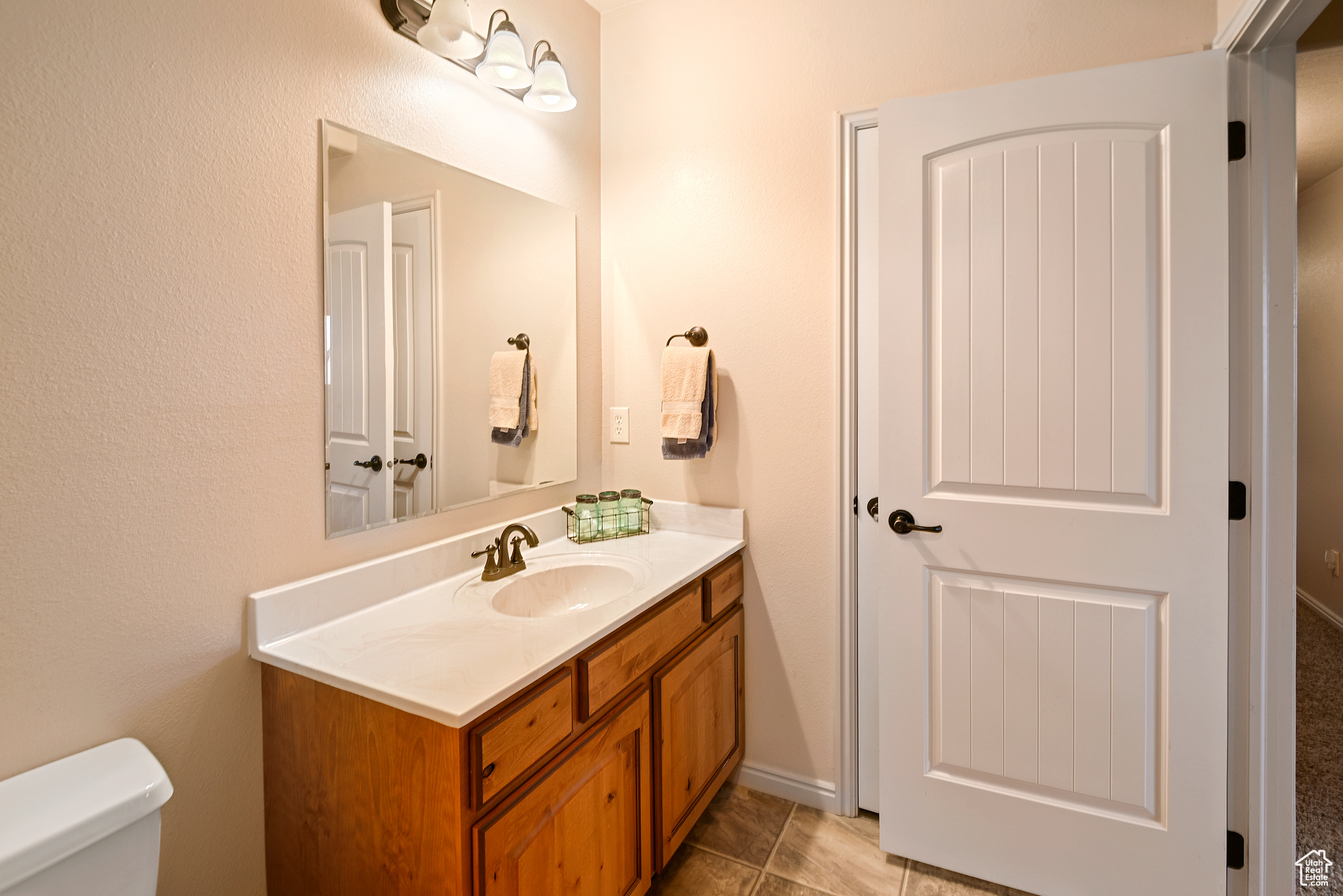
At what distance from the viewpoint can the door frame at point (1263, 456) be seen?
1.32 m

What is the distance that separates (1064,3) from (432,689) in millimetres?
1995

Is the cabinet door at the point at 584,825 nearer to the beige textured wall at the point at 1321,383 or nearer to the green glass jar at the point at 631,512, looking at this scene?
A: the green glass jar at the point at 631,512

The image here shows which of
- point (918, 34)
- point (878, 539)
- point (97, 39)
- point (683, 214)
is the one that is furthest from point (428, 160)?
point (878, 539)

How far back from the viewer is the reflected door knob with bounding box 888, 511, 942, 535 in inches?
62.7

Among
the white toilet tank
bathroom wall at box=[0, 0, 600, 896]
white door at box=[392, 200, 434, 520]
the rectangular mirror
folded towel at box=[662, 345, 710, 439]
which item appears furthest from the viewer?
folded towel at box=[662, 345, 710, 439]

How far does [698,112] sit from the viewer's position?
1.95 metres

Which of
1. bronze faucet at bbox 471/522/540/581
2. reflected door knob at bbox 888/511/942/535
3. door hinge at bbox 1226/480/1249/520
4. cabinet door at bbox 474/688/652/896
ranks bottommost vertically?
cabinet door at bbox 474/688/652/896

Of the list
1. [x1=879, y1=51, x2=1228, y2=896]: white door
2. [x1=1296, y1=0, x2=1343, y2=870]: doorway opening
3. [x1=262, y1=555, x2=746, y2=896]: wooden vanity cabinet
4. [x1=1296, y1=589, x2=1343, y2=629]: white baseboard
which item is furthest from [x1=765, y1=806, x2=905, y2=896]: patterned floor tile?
[x1=1296, y1=589, x2=1343, y2=629]: white baseboard

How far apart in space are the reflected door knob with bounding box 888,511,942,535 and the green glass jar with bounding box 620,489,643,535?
2.43ft

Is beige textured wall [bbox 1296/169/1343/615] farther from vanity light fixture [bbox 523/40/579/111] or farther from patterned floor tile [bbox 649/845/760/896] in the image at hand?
vanity light fixture [bbox 523/40/579/111]

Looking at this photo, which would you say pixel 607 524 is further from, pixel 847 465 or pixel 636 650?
pixel 847 465

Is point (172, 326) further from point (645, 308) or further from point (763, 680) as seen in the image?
point (763, 680)

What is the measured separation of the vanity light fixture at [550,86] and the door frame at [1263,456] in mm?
1440

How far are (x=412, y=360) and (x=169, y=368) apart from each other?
0.49 meters
